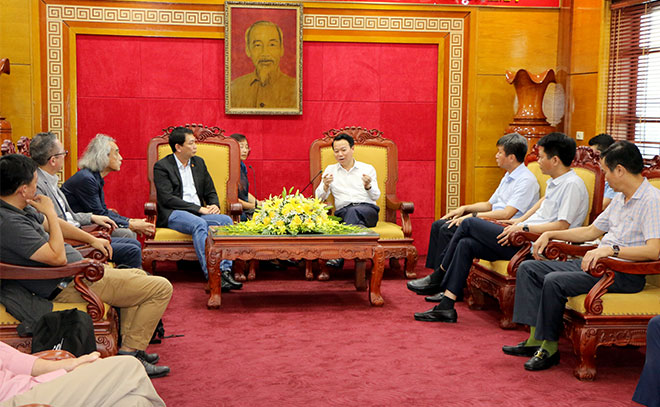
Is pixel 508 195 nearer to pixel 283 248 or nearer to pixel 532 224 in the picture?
pixel 532 224

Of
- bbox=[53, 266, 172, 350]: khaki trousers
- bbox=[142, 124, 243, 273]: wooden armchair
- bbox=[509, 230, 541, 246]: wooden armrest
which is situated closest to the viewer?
bbox=[53, 266, 172, 350]: khaki trousers

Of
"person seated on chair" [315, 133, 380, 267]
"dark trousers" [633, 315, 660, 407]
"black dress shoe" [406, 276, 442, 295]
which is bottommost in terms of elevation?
"black dress shoe" [406, 276, 442, 295]

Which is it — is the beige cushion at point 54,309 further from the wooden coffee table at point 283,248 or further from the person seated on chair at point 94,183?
the person seated on chair at point 94,183

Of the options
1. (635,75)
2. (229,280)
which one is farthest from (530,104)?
(229,280)

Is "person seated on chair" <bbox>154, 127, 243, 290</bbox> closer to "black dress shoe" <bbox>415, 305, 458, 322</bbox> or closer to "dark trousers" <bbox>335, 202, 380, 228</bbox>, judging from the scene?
"dark trousers" <bbox>335, 202, 380, 228</bbox>

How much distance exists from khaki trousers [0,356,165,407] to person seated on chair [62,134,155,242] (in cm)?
283

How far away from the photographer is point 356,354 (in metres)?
4.09

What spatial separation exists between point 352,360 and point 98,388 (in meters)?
1.94

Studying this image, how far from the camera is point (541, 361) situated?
3.83 metres

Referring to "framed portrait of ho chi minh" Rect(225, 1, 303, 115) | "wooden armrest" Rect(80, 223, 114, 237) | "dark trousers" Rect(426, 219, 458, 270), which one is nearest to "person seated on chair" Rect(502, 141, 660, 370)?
"dark trousers" Rect(426, 219, 458, 270)

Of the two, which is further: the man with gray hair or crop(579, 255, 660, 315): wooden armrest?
the man with gray hair

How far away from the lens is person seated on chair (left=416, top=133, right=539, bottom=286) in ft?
17.4

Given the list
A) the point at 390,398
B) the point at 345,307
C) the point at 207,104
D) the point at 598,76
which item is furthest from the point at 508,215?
the point at 207,104

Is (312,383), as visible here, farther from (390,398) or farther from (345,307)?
(345,307)
